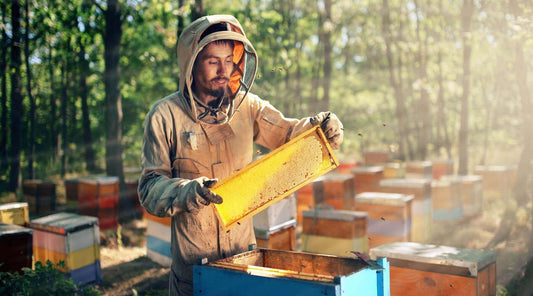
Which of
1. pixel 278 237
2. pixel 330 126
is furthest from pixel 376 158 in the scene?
pixel 330 126

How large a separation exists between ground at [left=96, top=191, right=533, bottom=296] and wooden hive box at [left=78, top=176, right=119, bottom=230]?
10.7 inches

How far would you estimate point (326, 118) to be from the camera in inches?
81.7

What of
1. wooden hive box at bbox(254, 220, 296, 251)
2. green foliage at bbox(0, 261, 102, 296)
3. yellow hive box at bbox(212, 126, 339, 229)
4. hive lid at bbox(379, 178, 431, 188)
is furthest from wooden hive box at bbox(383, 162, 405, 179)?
yellow hive box at bbox(212, 126, 339, 229)

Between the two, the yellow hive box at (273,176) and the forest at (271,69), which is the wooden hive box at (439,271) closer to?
the forest at (271,69)

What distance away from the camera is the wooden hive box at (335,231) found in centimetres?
534

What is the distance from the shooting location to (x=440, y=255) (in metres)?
3.24

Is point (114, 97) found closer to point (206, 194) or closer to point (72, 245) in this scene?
point (72, 245)

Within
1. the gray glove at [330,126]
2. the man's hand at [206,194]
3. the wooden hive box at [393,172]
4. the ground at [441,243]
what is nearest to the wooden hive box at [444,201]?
the ground at [441,243]

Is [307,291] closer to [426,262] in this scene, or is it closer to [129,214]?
[426,262]

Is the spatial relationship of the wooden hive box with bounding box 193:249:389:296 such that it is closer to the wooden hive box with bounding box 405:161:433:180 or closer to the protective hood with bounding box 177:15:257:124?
the protective hood with bounding box 177:15:257:124

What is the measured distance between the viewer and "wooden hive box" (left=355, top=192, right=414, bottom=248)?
5.49m

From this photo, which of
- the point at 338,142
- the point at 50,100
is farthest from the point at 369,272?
the point at 50,100

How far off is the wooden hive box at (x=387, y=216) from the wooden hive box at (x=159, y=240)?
2.70m

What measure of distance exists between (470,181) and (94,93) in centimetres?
1661
